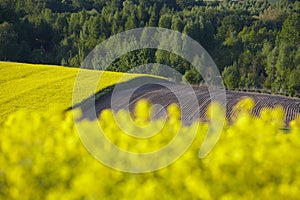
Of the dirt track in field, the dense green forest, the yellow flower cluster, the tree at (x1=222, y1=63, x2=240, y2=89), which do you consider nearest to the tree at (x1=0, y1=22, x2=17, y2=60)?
the dense green forest

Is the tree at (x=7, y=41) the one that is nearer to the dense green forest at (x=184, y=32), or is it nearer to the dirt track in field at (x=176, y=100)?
the dense green forest at (x=184, y=32)

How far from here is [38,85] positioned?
1970 centimetres

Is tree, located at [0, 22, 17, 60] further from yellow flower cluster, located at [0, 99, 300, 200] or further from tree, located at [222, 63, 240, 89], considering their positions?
yellow flower cluster, located at [0, 99, 300, 200]

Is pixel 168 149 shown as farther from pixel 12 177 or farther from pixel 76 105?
pixel 76 105

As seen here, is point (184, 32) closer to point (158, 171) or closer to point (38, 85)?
point (38, 85)

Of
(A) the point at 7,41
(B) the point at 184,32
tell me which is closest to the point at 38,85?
(A) the point at 7,41

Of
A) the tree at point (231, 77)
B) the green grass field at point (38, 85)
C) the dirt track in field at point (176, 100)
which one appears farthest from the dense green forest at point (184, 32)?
the dirt track in field at point (176, 100)

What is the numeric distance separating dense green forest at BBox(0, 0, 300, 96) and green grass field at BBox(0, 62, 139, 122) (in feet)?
44.4

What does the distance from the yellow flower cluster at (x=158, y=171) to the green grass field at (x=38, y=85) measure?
9.82 m

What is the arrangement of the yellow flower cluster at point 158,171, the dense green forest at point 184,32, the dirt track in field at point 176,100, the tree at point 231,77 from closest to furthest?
the yellow flower cluster at point 158,171 → the dirt track in field at point 176,100 → the tree at point 231,77 → the dense green forest at point 184,32

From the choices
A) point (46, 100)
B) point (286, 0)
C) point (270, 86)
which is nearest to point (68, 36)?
point (270, 86)

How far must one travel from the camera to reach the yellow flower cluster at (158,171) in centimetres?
395

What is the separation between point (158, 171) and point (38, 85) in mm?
16056

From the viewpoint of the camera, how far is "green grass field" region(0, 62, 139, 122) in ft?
54.4
